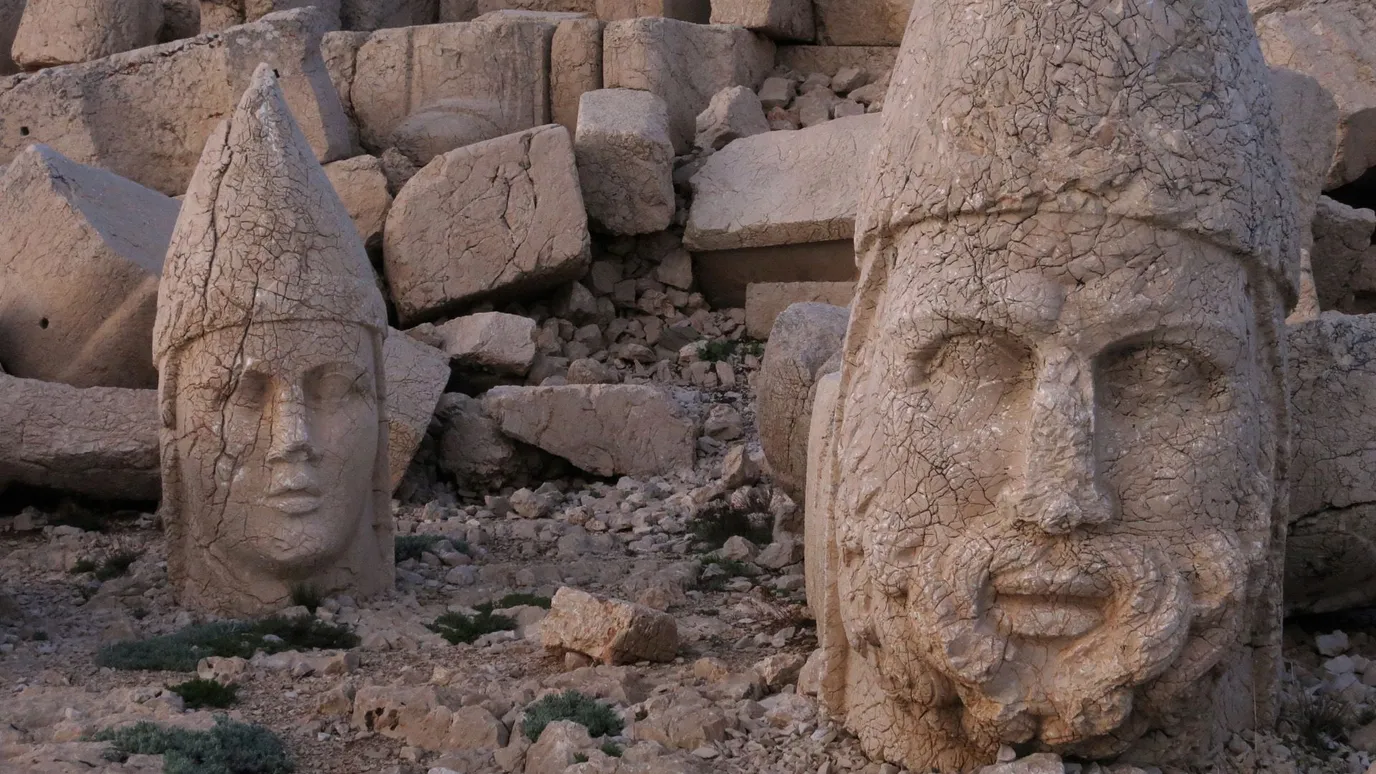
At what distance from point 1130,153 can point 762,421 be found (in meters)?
4.10

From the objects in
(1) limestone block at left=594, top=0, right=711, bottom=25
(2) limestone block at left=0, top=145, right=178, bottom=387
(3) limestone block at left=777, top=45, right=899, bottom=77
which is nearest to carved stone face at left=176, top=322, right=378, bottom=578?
(2) limestone block at left=0, top=145, right=178, bottom=387

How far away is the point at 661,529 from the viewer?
26.8 ft

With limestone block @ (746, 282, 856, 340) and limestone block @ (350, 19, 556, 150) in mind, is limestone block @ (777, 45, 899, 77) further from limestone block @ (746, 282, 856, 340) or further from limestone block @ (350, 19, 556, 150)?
limestone block @ (746, 282, 856, 340)

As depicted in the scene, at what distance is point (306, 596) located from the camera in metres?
6.68

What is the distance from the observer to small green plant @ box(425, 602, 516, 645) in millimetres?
6242

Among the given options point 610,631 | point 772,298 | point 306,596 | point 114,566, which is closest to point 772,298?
point 772,298

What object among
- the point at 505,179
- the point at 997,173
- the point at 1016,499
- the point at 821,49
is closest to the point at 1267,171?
the point at 997,173

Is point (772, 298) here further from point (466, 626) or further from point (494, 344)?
point (466, 626)

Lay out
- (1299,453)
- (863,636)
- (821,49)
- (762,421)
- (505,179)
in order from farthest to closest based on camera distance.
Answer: (821,49), (505,179), (762,421), (1299,453), (863,636)

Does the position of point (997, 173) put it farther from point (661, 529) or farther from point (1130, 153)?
point (661, 529)

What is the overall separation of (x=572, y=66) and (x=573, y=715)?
925cm

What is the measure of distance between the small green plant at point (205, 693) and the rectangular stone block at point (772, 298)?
622 centimetres

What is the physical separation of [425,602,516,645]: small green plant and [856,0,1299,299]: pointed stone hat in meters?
2.92

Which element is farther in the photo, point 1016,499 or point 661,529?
point 661,529
